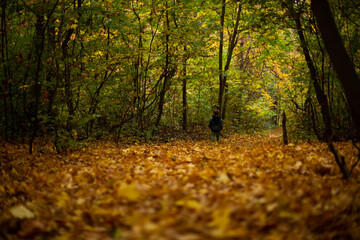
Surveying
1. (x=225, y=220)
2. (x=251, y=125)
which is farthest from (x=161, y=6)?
(x=251, y=125)

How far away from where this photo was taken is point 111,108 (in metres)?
10.6

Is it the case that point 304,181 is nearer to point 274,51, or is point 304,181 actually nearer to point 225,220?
point 225,220

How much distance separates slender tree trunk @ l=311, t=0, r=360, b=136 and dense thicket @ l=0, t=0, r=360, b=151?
1.70 feet

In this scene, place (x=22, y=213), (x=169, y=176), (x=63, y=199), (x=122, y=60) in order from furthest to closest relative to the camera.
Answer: (x=122, y=60), (x=169, y=176), (x=63, y=199), (x=22, y=213)

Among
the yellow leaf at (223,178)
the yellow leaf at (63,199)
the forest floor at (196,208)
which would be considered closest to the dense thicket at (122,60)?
the forest floor at (196,208)

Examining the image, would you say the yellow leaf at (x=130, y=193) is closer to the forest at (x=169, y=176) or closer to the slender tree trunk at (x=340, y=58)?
the forest at (x=169, y=176)

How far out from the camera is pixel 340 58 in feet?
14.9

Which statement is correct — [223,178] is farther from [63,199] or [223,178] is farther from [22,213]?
[22,213]

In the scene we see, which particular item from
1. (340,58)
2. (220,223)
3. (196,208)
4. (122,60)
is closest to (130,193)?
(196,208)

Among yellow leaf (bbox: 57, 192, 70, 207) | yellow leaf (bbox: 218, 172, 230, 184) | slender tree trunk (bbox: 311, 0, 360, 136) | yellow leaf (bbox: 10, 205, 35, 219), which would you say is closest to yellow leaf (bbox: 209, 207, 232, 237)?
yellow leaf (bbox: 218, 172, 230, 184)

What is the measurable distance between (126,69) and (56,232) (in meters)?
7.98

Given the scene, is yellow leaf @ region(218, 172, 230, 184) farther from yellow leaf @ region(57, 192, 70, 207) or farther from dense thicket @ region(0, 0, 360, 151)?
dense thicket @ region(0, 0, 360, 151)

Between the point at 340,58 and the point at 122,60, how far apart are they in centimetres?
691

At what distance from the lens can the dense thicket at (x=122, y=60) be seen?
5.98m
